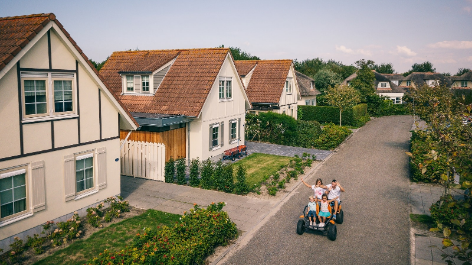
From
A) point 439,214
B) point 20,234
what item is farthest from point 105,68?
point 439,214

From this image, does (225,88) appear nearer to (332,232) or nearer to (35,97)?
(35,97)

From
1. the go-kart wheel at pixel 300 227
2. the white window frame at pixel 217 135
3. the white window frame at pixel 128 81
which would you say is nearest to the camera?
the go-kart wheel at pixel 300 227

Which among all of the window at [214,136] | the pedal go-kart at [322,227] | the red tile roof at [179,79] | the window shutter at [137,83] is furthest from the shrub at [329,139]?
the pedal go-kart at [322,227]

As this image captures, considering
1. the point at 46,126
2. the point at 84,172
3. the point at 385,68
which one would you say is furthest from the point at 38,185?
the point at 385,68

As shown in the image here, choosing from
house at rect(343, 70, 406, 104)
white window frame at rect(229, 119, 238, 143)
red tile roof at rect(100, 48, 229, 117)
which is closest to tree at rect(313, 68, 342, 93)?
house at rect(343, 70, 406, 104)

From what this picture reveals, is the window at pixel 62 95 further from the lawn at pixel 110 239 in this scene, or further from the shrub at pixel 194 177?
the shrub at pixel 194 177

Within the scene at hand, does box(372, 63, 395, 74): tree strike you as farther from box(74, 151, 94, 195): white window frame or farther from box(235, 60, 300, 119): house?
box(74, 151, 94, 195): white window frame
